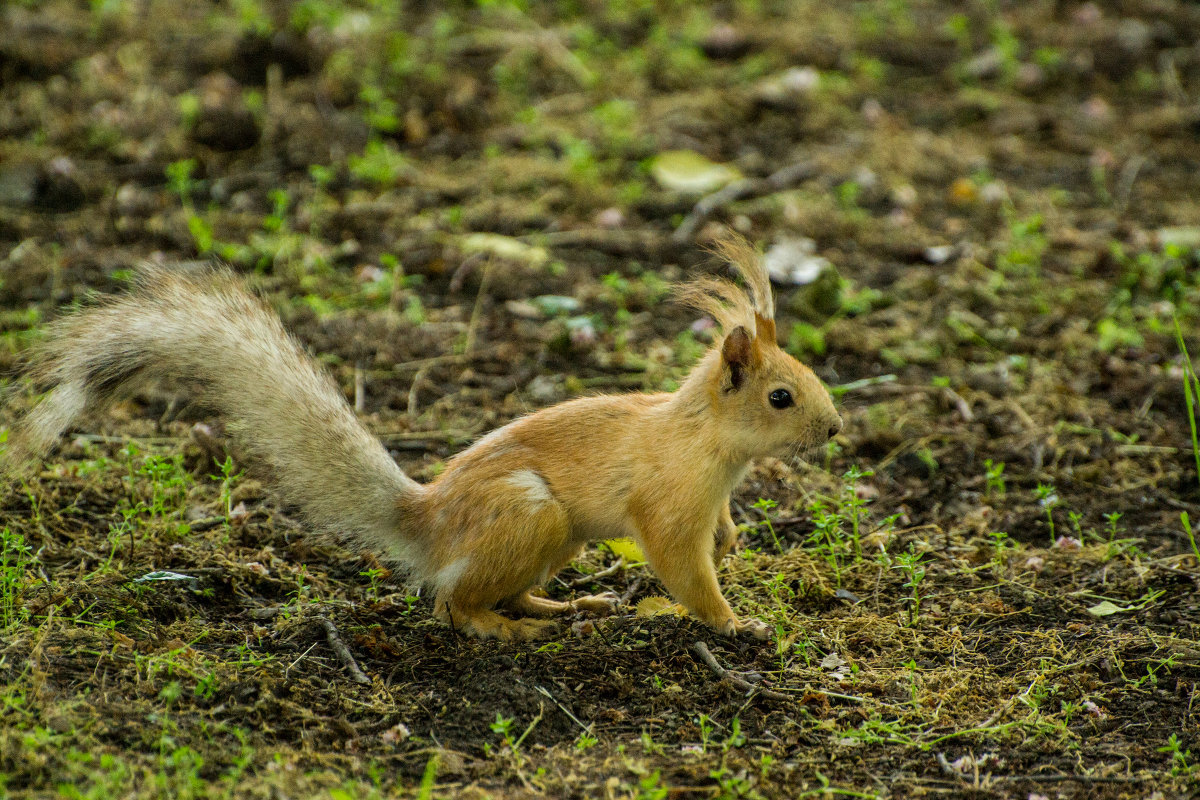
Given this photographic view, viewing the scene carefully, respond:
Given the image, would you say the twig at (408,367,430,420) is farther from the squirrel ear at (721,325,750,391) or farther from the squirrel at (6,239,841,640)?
the squirrel ear at (721,325,750,391)

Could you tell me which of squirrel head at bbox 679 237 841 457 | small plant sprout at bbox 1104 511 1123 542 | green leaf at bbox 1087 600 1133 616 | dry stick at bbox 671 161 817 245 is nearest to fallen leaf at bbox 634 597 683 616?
squirrel head at bbox 679 237 841 457

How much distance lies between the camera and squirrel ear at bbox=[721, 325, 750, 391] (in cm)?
292

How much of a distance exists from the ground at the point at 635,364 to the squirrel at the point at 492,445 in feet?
0.65

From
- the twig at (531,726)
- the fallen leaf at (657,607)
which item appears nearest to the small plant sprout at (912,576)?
the fallen leaf at (657,607)

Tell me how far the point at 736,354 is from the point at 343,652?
121 centimetres

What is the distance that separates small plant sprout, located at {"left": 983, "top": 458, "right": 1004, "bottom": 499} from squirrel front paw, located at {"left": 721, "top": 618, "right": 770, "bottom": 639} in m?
1.02

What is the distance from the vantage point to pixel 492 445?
3070 millimetres

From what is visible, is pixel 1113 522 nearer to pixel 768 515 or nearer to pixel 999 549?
pixel 999 549

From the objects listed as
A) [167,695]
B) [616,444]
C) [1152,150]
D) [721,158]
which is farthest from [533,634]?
[1152,150]

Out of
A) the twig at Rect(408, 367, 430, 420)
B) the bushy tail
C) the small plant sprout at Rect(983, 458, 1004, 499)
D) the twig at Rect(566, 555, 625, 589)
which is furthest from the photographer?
the twig at Rect(408, 367, 430, 420)

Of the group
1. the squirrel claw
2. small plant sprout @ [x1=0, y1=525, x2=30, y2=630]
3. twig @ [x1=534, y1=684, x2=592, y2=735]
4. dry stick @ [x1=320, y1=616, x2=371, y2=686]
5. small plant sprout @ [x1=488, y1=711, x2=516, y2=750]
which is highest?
small plant sprout @ [x1=0, y1=525, x2=30, y2=630]

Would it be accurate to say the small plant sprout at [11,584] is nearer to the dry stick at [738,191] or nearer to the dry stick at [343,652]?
the dry stick at [343,652]

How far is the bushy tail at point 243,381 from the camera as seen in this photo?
2848 millimetres

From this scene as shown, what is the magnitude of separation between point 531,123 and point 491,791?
4.63 metres
